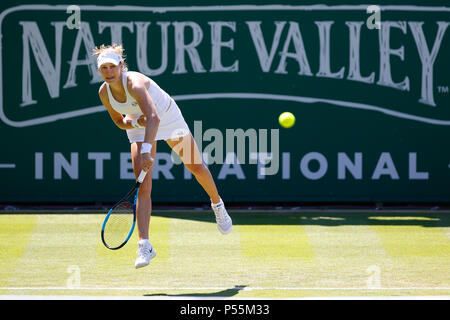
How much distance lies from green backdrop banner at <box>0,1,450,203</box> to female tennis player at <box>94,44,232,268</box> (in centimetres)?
336

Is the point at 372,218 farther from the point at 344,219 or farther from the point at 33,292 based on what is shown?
the point at 33,292

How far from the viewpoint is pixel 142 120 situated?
562cm

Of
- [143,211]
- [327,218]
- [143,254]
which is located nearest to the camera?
[143,254]

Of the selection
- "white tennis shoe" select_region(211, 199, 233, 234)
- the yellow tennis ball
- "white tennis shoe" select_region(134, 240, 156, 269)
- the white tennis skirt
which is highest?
the yellow tennis ball

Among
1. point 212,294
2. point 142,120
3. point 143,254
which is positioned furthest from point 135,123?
point 212,294

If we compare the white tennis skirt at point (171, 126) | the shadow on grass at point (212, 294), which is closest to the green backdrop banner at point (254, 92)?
the white tennis skirt at point (171, 126)

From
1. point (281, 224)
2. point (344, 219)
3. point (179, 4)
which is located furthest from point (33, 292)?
point (179, 4)

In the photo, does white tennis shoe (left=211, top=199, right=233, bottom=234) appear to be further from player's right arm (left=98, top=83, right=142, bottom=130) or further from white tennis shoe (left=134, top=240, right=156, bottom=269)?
player's right arm (left=98, top=83, right=142, bottom=130)

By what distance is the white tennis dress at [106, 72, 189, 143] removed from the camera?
5707 millimetres

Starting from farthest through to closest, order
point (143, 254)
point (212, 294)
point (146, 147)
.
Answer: point (143, 254), point (146, 147), point (212, 294)

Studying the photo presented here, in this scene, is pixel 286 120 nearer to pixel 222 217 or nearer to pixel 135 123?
pixel 222 217

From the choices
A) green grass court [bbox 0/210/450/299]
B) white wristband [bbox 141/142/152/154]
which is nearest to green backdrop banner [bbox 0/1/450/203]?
green grass court [bbox 0/210/450/299]

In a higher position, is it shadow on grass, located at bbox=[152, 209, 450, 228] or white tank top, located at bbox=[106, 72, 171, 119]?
white tank top, located at bbox=[106, 72, 171, 119]

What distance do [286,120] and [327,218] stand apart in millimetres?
1170
